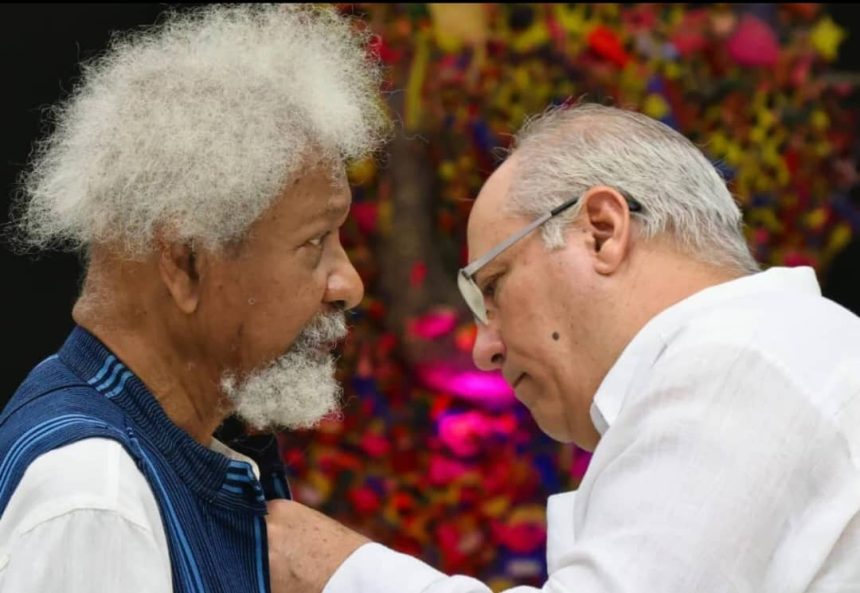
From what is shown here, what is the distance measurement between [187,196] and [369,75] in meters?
0.45

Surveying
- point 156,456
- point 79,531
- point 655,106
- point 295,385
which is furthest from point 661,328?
point 655,106

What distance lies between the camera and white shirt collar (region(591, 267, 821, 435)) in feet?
8.65

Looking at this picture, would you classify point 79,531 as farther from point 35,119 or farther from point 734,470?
point 35,119

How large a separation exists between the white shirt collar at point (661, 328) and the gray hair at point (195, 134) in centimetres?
57

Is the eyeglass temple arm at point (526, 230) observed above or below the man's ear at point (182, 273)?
below

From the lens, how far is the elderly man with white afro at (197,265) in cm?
229

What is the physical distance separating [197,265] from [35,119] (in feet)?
6.29

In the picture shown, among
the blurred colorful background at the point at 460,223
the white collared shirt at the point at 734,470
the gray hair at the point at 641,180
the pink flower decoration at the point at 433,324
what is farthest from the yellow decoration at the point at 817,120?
the white collared shirt at the point at 734,470

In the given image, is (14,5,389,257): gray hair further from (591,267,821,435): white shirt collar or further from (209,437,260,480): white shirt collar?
(591,267,821,435): white shirt collar

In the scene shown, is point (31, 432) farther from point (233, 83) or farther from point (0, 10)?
point (0, 10)

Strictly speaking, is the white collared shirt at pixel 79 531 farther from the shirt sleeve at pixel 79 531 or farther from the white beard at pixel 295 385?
the white beard at pixel 295 385

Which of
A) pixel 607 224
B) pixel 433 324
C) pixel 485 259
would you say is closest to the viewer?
pixel 607 224

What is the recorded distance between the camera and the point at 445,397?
14.5ft

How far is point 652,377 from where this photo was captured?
2498mm
